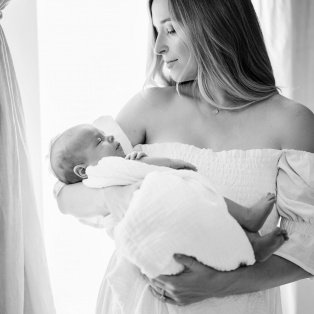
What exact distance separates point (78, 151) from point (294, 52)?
1.45m

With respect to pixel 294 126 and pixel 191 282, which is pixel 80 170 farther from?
pixel 294 126

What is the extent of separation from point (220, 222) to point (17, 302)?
1111 millimetres

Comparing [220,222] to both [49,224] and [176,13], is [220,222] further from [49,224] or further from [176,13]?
[49,224]

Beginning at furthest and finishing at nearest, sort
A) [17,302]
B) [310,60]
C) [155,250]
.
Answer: [310,60]
[17,302]
[155,250]

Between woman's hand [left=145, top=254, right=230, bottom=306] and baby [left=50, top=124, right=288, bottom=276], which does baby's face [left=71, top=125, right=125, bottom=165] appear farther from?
woman's hand [left=145, top=254, right=230, bottom=306]

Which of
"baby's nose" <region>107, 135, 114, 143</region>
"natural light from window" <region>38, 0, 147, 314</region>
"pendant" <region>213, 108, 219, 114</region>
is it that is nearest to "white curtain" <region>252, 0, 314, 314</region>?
"natural light from window" <region>38, 0, 147, 314</region>

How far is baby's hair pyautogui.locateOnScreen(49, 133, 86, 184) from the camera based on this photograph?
1495mm

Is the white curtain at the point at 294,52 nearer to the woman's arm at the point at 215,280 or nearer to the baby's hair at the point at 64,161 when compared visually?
the woman's arm at the point at 215,280

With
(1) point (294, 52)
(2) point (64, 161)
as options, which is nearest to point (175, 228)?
(2) point (64, 161)

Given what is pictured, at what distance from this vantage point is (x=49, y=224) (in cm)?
234

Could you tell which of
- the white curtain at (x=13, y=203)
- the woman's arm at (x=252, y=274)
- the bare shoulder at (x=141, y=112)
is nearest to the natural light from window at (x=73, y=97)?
the white curtain at (x=13, y=203)

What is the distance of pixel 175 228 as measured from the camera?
116 cm

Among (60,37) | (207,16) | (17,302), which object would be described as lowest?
(17,302)

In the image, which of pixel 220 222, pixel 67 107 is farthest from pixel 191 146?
pixel 67 107
